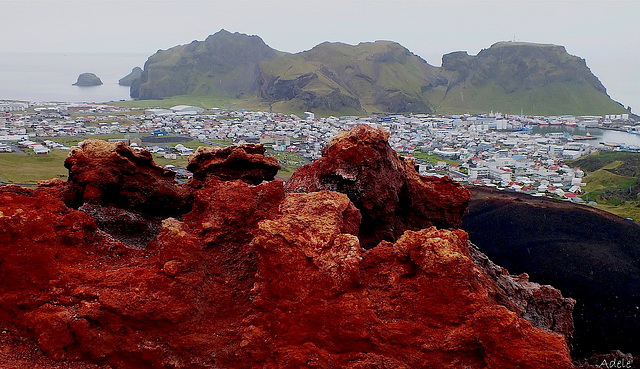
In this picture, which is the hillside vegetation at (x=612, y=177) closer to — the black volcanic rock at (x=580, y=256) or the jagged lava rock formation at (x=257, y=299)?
the black volcanic rock at (x=580, y=256)

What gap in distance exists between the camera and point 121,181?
18.4 m

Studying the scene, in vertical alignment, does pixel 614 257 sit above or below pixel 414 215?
below

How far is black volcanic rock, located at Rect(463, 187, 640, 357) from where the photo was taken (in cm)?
2386

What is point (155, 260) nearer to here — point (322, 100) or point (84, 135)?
point (84, 135)

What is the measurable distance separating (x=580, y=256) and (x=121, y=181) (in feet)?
87.4

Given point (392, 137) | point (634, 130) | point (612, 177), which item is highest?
point (634, 130)

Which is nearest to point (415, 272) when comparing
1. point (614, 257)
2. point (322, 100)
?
point (614, 257)

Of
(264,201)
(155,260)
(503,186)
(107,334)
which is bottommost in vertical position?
(503,186)

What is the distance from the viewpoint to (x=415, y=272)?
1137cm

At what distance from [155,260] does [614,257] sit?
93.9ft

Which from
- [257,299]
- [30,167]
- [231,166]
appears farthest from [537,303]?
[30,167]

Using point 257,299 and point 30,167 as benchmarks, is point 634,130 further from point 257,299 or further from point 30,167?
point 257,299

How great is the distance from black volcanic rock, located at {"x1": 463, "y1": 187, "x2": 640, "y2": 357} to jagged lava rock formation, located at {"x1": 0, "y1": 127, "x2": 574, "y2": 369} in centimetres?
1285

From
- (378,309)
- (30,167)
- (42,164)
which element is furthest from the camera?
(42,164)
